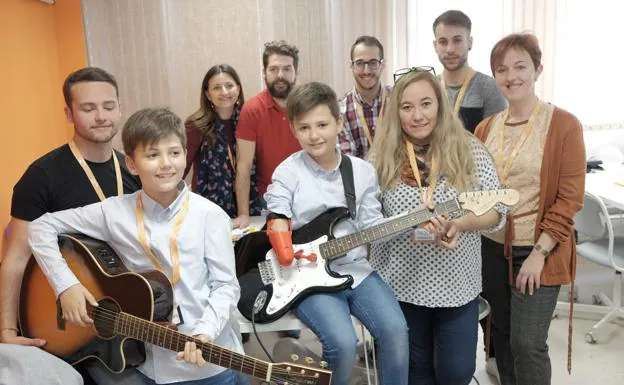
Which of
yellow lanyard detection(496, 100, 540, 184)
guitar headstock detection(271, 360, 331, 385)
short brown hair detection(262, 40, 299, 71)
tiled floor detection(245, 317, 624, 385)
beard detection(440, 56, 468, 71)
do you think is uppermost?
short brown hair detection(262, 40, 299, 71)

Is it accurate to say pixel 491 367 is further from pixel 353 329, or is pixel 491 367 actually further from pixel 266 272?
pixel 266 272

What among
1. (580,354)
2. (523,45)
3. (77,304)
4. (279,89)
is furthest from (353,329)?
(580,354)

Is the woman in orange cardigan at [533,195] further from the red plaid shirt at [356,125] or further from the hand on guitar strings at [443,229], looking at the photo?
the red plaid shirt at [356,125]

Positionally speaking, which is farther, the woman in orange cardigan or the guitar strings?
the woman in orange cardigan

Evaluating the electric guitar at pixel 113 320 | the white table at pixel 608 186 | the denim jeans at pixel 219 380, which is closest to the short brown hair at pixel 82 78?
the electric guitar at pixel 113 320

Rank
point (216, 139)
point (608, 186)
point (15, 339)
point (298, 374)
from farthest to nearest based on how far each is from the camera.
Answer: point (608, 186)
point (216, 139)
point (15, 339)
point (298, 374)

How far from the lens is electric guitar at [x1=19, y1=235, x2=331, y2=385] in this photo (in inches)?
61.9

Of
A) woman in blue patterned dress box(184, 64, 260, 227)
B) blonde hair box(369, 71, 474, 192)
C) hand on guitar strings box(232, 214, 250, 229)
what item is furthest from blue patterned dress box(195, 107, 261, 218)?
blonde hair box(369, 71, 474, 192)

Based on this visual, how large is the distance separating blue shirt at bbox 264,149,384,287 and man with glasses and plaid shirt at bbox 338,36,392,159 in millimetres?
757

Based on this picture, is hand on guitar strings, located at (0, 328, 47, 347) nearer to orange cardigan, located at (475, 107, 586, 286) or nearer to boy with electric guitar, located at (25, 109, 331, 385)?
boy with electric guitar, located at (25, 109, 331, 385)

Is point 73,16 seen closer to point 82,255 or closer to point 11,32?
point 11,32

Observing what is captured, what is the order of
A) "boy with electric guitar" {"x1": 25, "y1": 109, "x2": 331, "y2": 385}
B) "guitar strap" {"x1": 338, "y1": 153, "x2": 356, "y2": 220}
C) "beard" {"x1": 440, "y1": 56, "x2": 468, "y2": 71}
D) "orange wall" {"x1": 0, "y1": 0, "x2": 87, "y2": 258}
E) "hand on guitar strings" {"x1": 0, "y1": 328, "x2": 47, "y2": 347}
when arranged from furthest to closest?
"orange wall" {"x1": 0, "y1": 0, "x2": 87, "y2": 258} → "beard" {"x1": 440, "y1": 56, "x2": 468, "y2": 71} → "guitar strap" {"x1": 338, "y1": 153, "x2": 356, "y2": 220} → "hand on guitar strings" {"x1": 0, "y1": 328, "x2": 47, "y2": 347} → "boy with electric guitar" {"x1": 25, "y1": 109, "x2": 331, "y2": 385}

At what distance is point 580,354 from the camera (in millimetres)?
2918

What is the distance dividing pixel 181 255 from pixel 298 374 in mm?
507
